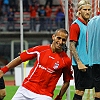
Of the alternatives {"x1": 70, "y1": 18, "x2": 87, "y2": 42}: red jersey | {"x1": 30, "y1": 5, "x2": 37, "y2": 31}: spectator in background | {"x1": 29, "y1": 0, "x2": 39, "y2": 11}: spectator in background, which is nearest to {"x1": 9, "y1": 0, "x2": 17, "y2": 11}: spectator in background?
{"x1": 29, "y1": 0, "x2": 39, "y2": 11}: spectator in background

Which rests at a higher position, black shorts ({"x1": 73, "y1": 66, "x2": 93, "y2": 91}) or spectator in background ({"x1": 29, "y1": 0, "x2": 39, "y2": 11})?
spectator in background ({"x1": 29, "y1": 0, "x2": 39, "y2": 11})

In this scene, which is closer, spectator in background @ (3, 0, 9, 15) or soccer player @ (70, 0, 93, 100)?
soccer player @ (70, 0, 93, 100)

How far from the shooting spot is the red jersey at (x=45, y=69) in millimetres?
6297

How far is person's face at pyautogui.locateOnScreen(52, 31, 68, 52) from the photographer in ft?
20.6

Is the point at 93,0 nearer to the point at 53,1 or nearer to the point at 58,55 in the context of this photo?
the point at 58,55

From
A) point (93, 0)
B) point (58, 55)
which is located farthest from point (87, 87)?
point (93, 0)

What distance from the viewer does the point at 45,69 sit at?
20.7 feet

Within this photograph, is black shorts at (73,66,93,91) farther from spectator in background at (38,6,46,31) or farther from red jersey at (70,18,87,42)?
spectator in background at (38,6,46,31)

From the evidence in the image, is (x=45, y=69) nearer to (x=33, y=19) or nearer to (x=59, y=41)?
(x=59, y=41)

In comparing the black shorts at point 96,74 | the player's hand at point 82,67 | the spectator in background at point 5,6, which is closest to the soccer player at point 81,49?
the player's hand at point 82,67

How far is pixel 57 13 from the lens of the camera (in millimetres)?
29750

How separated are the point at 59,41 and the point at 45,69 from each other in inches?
15.1

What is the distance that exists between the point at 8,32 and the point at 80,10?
21.4m

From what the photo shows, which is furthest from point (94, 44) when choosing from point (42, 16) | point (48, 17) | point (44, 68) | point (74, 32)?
point (48, 17)
